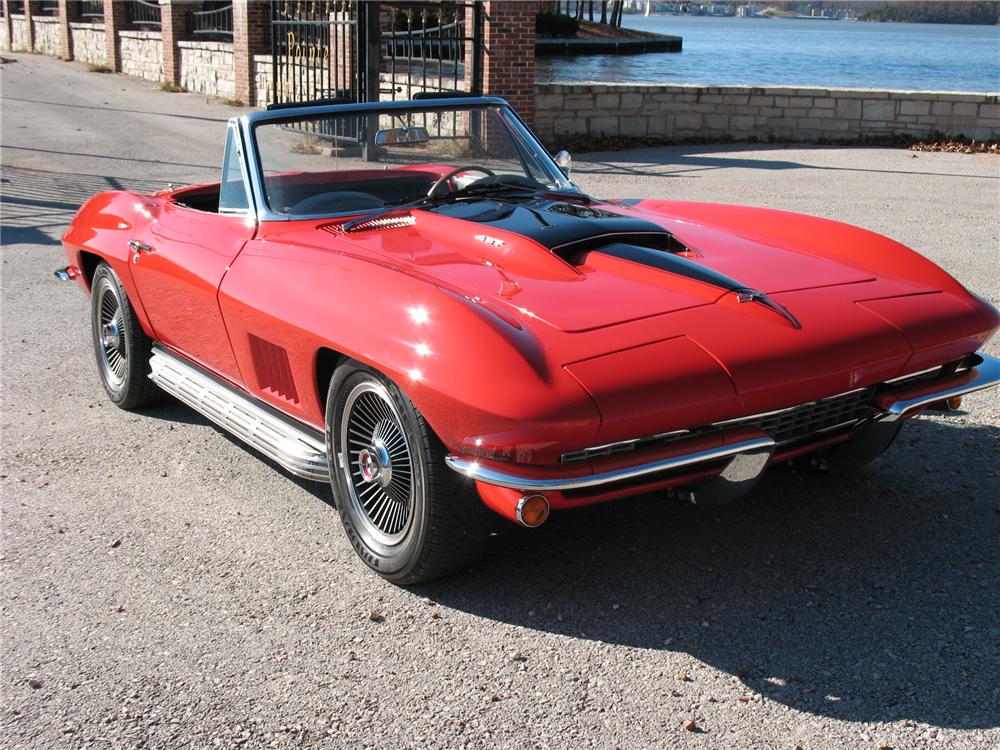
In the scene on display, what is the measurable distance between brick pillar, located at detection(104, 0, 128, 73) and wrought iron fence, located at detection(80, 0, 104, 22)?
373 cm

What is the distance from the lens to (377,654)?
305cm

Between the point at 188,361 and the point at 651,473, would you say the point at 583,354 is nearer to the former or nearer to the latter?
the point at 651,473

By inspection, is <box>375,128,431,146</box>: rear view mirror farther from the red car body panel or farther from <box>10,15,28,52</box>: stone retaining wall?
<box>10,15,28,52</box>: stone retaining wall

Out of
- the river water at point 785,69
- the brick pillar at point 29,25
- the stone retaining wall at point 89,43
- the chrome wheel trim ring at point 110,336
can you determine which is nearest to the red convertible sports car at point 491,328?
the chrome wheel trim ring at point 110,336

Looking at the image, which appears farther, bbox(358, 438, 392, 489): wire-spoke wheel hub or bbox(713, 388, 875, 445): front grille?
bbox(358, 438, 392, 489): wire-spoke wheel hub

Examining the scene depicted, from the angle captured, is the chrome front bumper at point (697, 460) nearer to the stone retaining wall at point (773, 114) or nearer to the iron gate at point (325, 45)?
the iron gate at point (325, 45)

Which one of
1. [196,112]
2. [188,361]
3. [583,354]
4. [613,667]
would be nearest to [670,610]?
[613,667]

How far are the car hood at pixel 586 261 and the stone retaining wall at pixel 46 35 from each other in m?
32.0

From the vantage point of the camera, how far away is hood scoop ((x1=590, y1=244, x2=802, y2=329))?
3.39 meters

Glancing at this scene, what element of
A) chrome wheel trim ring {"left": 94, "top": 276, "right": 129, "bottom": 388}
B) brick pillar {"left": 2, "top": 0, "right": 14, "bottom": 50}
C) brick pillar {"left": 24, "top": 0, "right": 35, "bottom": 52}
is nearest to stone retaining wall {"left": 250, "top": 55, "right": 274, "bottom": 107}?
chrome wheel trim ring {"left": 94, "top": 276, "right": 129, "bottom": 388}

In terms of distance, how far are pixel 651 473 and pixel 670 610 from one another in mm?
501

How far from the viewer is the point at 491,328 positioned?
3.01 m

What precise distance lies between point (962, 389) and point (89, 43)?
30.2 metres

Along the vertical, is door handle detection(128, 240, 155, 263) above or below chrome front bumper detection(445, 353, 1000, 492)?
above
